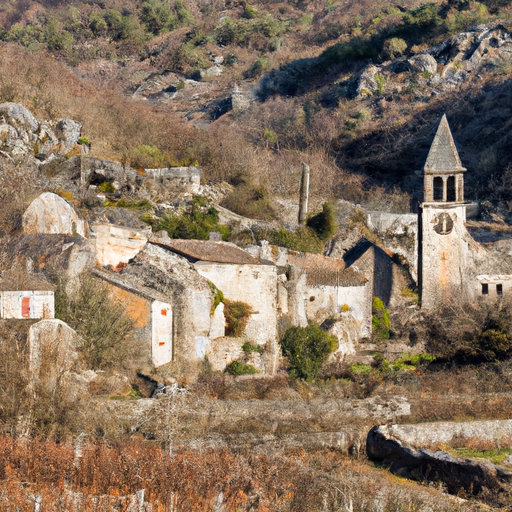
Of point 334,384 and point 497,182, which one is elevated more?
point 497,182

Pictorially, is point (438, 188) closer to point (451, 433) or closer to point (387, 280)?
point (387, 280)

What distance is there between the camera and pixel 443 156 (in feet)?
100

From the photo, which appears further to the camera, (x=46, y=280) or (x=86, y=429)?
(x=46, y=280)

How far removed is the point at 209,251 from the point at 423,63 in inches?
1174

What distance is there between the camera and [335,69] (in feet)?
184

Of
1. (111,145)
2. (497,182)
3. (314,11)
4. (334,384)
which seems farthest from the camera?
(314,11)

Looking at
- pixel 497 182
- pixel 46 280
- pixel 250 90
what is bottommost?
pixel 46 280

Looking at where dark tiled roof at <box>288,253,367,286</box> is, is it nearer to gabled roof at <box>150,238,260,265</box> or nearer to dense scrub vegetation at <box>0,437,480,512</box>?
gabled roof at <box>150,238,260,265</box>

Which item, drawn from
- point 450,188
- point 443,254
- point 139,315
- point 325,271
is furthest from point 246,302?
point 450,188

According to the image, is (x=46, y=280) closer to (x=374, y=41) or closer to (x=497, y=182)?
(x=497, y=182)

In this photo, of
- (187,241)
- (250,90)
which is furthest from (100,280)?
(250,90)

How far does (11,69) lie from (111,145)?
15.0 ft

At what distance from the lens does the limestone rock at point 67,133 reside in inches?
1255

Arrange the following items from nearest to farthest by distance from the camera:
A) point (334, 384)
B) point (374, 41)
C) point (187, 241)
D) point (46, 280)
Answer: point (46, 280), point (334, 384), point (187, 241), point (374, 41)
